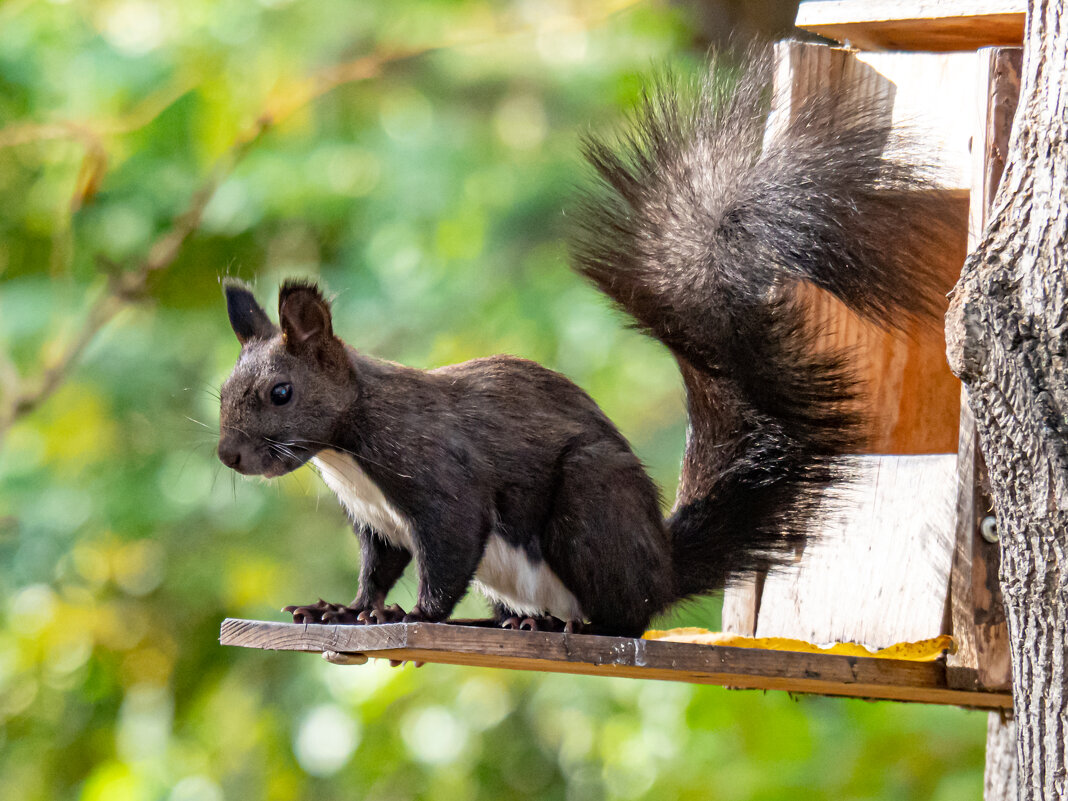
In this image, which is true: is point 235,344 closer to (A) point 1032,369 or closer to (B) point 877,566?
(B) point 877,566

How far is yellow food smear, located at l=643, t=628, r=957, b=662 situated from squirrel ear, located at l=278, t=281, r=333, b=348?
0.74 metres

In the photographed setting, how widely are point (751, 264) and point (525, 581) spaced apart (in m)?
0.67

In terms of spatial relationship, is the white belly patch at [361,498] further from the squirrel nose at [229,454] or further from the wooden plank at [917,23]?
the wooden plank at [917,23]

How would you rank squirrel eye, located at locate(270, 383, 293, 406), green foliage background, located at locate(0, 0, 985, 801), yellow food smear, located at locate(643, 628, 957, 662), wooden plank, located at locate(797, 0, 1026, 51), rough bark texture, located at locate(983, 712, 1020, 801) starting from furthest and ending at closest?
1. green foliage background, located at locate(0, 0, 985, 801)
2. rough bark texture, located at locate(983, 712, 1020, 801)
3. wooden plank, located at locate(797, 0, 1026, 51)
4. yellow food smear, located at locate(643, 628, 957, 662)
5. squirrel eye, located at locate(270, 383, 293, 406)

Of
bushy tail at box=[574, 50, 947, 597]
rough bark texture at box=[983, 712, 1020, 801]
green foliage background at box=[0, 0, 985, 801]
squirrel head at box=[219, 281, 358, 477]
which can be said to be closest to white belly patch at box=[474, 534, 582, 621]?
bushy tail at box=[574, 50, 947, 597]

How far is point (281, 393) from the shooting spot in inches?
75.8

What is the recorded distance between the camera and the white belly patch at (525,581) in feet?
6.96

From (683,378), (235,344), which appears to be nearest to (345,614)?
(683,378)

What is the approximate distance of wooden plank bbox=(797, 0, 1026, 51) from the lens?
7.31 ft

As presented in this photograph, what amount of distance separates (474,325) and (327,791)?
199 cm

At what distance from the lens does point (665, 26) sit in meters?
4.18

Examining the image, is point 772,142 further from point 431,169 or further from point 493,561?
point 431,169

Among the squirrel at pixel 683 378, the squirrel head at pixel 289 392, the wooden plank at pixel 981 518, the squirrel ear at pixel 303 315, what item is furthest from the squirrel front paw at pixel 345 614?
the wooden plank at pixel 981 518

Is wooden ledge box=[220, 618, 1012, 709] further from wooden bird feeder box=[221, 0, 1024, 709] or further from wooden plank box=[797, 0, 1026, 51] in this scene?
wooden plank box=[797, 0, 1026, 51]
